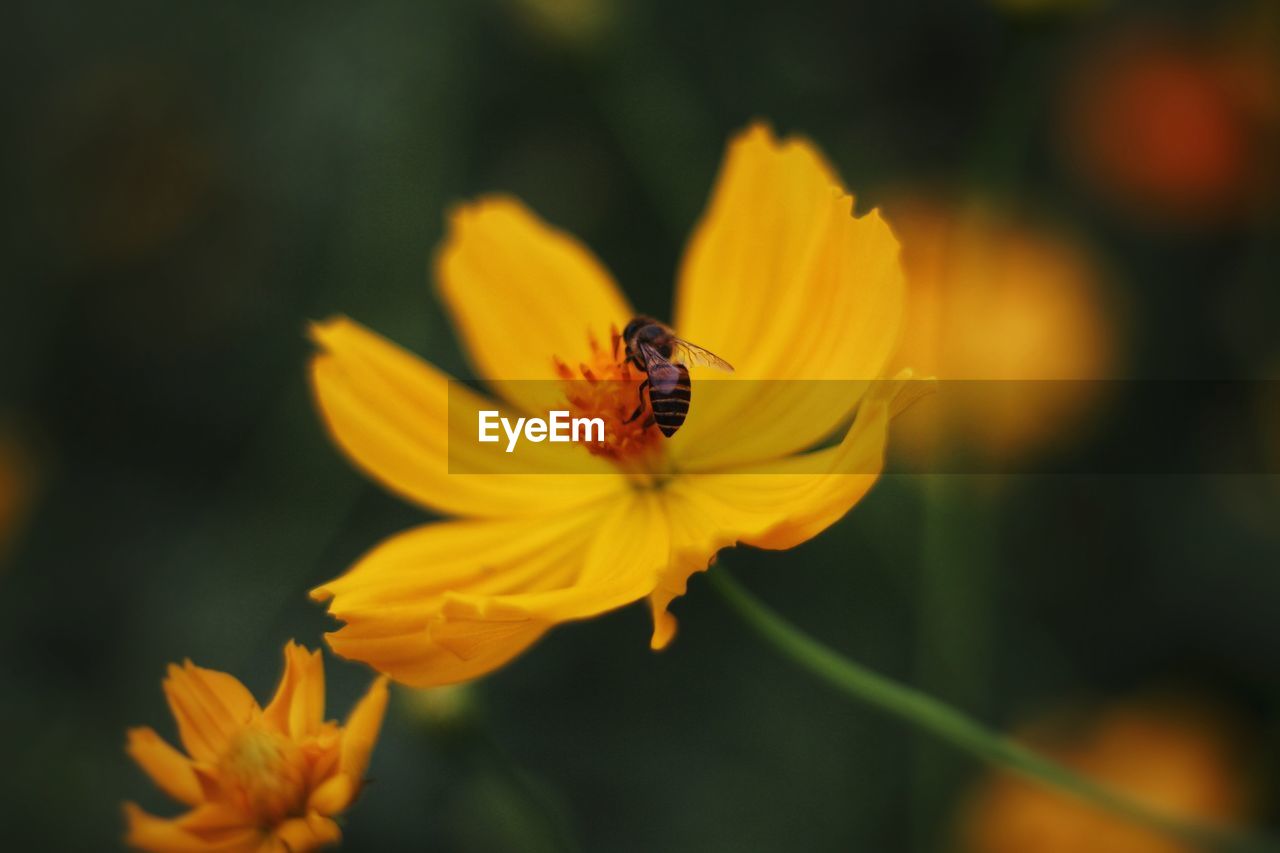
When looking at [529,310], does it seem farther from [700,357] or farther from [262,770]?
[262,770]

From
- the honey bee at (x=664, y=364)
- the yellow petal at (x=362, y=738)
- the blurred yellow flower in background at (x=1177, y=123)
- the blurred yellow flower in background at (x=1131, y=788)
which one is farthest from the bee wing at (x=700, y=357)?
the blurred yellow flower in background at (x=1177, y=123)

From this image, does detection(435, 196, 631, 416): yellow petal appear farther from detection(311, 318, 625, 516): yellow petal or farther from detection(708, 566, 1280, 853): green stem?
detection(708, 566, 1280, 853): green stem

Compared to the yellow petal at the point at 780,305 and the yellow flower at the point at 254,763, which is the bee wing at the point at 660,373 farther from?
the yellow flower at the point at 254,763

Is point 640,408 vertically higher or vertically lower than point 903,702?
higher

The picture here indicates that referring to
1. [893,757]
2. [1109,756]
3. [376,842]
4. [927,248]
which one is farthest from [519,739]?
[927,248]

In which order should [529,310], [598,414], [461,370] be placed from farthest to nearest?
[461,370]
[529,310]
[598,414]

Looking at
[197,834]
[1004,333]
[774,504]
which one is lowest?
[197,834]

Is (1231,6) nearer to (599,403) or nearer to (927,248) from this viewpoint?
(927,248)

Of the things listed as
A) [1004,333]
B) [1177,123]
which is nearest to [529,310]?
[1004,333]
